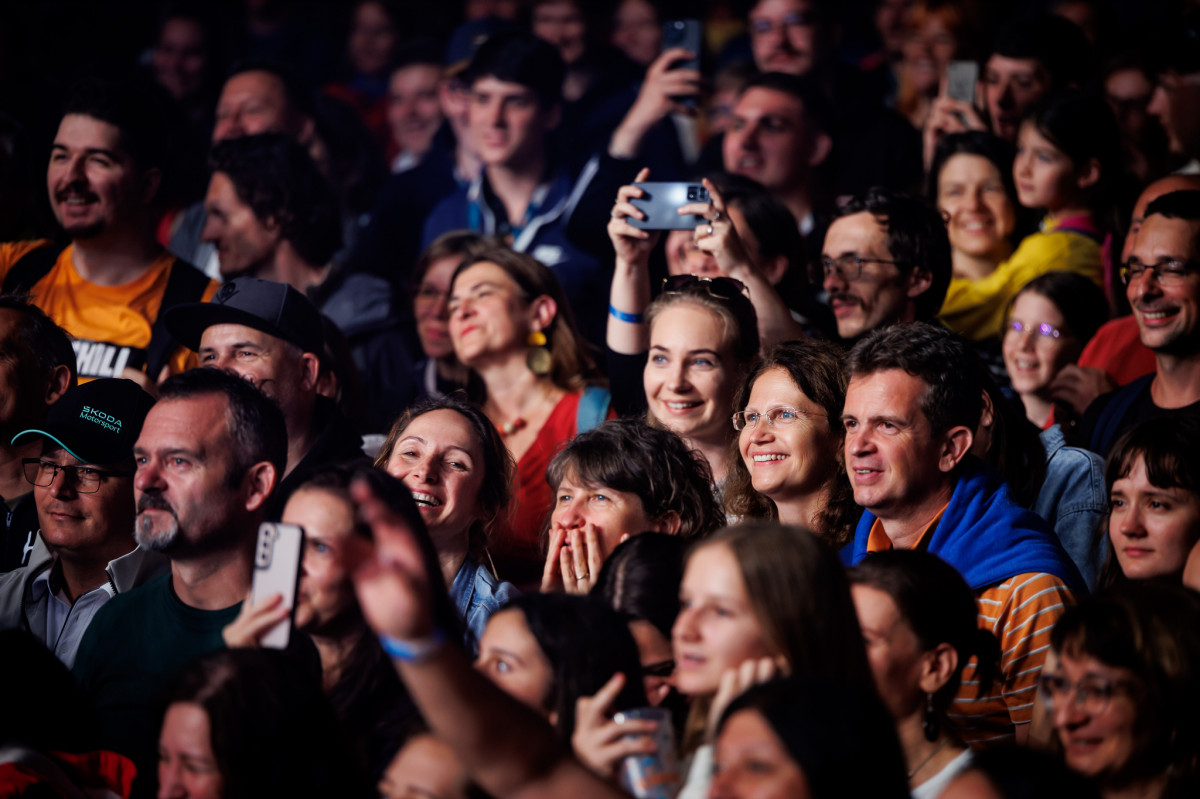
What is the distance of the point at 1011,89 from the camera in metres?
5.91

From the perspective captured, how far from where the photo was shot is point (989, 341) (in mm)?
5051

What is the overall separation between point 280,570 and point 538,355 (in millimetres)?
2254

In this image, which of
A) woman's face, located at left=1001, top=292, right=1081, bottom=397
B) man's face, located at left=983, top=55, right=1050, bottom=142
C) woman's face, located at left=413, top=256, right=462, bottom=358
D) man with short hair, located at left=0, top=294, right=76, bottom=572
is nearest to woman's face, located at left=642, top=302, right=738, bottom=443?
woman's face, located at left=1001, top=292, right=1081, bottom=397

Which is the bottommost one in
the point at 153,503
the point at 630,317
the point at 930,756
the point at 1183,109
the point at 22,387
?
the point at 930,756

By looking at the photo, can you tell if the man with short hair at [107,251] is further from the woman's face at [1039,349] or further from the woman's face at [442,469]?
the woman's face at [1039,349]

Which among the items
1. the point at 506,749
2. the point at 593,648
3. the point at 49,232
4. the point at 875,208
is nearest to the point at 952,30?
the point at 875,208

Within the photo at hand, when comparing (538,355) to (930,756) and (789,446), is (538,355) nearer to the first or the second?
(789,446)

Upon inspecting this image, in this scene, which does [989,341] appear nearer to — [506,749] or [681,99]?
[681,99]

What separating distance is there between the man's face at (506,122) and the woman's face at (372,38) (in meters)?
2.89

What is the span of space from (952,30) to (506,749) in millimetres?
5574

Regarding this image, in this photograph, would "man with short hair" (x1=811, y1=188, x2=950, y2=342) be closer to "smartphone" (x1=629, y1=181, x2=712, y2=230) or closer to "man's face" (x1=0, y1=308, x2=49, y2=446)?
"smartphone" (x1=629, y1=181, x2=712, y2=230)

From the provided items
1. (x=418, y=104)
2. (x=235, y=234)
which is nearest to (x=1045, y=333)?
(x=235, y=234)

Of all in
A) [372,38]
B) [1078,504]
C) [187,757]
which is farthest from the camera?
[372,38]

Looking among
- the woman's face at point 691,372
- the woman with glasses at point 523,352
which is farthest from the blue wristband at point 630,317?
the woman with glasses at point 523,352
